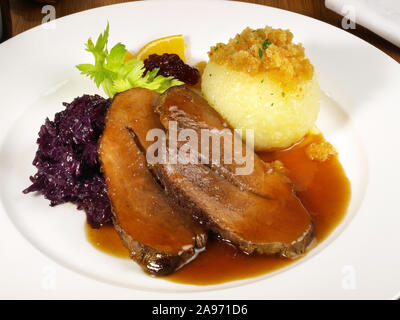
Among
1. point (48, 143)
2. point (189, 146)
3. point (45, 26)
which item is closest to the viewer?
point (189, 146)

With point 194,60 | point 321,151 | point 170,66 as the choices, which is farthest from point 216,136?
point 194,60

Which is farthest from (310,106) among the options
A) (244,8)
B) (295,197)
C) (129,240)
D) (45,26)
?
(45,26)

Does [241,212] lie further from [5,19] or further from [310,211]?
[5,19]

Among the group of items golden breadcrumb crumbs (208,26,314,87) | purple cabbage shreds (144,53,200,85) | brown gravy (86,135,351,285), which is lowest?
brown gravy (86,135,351,285)

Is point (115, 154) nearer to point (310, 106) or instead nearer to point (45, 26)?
point (310, 106)

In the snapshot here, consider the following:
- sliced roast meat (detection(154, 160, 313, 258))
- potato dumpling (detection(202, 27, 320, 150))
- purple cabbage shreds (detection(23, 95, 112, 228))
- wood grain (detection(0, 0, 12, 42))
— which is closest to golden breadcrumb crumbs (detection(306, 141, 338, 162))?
potato dumpling (detection(202, 27, 320, 150))

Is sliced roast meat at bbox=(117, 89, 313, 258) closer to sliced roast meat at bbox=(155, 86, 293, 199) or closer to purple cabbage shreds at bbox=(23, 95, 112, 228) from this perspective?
sliced roast meat at bbox=(155, 86, 293, 199)

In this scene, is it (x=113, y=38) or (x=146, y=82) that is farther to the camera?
(x=113, y=38)

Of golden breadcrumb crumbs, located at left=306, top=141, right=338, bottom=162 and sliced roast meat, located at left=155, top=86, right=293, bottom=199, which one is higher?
sliced roast meat, located at left=155, top=86, right=293, bottom=199

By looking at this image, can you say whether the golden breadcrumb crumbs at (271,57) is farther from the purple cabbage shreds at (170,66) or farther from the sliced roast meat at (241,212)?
the sliced roast meat at (241,212)
